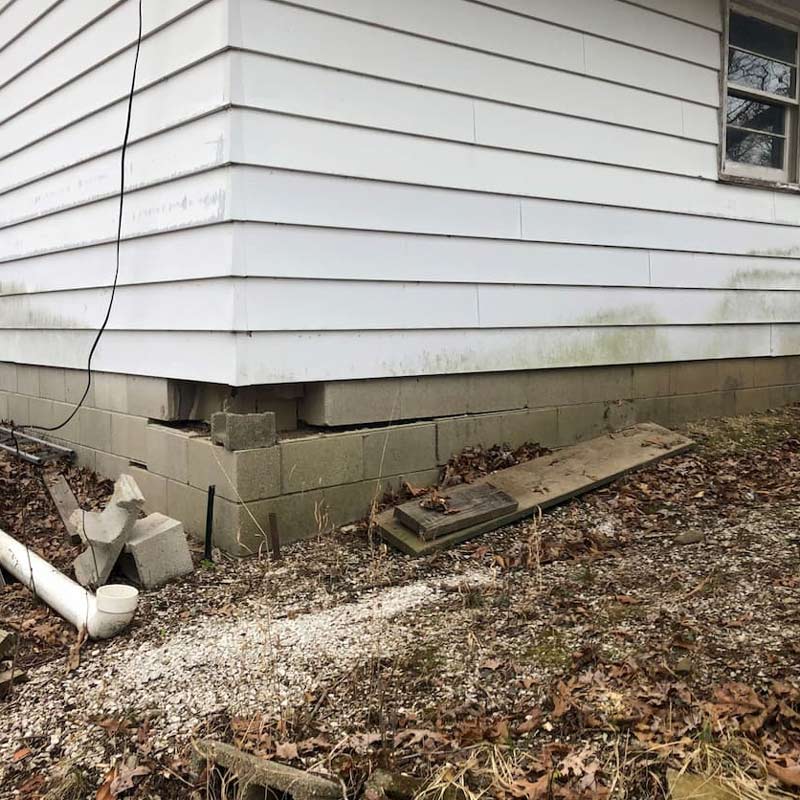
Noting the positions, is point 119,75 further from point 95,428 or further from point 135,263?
point 95,428

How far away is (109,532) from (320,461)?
123cm

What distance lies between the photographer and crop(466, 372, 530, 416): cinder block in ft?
17.6

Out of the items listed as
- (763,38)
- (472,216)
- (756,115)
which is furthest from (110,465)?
(763,38)

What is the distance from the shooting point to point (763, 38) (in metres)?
6.79

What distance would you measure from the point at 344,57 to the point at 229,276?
1423 mm

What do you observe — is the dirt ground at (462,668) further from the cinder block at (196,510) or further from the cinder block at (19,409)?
the cinder block at (19,409)

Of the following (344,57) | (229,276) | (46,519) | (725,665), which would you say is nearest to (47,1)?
(344,57)

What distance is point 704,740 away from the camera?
8.06 ft

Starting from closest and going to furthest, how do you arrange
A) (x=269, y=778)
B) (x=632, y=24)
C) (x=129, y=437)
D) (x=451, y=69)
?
1. (x=269, y=778)
2. (x=451, y=69)
3. (x=129, y=437)
4. (x=632, y=24)

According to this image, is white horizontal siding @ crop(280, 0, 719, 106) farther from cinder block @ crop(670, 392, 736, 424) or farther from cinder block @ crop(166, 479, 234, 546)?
cinder block @ crop(166, 479, 234, 546)

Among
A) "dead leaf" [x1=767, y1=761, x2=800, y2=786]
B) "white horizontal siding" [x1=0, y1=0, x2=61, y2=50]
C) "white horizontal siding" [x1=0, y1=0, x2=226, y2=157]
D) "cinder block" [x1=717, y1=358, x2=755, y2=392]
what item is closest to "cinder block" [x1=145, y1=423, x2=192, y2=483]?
"white horizontal siding" [x1=0, y1=0, x2=226, y2=157]

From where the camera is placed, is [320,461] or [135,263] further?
A: [135,263]

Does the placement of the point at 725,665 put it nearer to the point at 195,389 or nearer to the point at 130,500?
the point at 130,500

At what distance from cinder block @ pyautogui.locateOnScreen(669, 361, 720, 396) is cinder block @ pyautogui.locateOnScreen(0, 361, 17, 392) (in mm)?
5587
